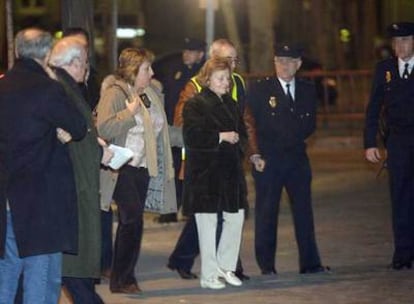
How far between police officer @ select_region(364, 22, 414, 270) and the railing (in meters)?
13.6

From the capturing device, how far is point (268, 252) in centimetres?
1135

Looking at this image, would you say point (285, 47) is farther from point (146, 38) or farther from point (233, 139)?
point (146, 38)

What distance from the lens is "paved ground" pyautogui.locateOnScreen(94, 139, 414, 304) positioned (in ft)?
33.9

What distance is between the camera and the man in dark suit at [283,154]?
444 inches

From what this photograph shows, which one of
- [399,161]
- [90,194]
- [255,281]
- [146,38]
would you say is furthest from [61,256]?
[146,38]

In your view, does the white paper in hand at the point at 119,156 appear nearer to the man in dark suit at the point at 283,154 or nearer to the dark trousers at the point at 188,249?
the dark trousers at the point at 188,249

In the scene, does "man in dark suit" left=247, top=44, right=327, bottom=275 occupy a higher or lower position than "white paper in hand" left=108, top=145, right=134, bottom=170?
lower

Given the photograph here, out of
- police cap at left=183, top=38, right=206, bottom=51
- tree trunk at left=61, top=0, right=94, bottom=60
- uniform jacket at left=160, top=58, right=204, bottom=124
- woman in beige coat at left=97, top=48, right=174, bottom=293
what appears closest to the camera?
woman in beige coat at left=97, top=48, right=174, bottom=293

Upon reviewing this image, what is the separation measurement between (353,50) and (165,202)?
42608 millimetres

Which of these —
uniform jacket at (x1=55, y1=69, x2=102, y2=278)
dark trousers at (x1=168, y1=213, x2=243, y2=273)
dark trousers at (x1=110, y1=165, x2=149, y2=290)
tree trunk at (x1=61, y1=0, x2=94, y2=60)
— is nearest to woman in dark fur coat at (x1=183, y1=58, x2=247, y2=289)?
dark trousers at (x1=168, y1=213, x2=243, y2=273)

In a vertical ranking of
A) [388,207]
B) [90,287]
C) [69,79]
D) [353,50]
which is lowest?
[353,50]

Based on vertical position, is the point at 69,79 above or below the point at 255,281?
above

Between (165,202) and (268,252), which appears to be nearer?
(165,202)

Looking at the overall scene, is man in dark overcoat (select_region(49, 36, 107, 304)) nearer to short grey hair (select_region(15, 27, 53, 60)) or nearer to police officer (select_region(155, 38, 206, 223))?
short grey hair (select_region(15, 27, 53, 60))
